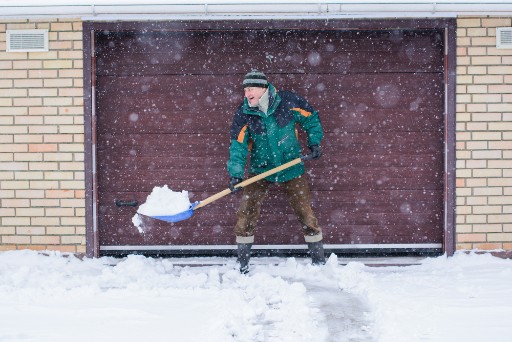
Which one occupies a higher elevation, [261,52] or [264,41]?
[264,41]

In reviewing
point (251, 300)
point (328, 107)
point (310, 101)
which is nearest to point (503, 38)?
point (328, 107)

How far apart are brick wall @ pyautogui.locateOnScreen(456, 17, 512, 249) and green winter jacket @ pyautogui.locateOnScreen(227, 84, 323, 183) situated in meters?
1.69

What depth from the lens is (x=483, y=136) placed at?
5742 millimetres

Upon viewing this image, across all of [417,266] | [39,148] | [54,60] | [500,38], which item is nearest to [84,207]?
[39,148]

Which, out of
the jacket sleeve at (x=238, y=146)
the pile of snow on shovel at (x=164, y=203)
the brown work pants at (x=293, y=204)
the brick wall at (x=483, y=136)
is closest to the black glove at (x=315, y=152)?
the brown work pants at (x=293, y=204)

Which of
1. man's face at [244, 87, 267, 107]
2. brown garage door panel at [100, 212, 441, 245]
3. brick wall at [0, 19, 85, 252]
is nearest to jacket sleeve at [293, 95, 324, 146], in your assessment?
man's face at [244, 87, 267, 107]

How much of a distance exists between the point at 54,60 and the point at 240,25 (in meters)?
1.96

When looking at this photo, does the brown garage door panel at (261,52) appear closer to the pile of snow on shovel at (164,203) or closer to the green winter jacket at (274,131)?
the green winter jacket at (274,131)

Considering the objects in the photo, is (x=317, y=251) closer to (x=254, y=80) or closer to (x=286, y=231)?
(x=286, y=231)

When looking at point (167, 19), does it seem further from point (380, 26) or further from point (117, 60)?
point (380, 26)

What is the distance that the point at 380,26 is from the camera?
5.71 meters

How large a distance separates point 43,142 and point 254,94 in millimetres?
2339

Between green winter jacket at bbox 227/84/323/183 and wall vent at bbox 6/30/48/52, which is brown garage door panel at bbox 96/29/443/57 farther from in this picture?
green winter jacket at bbox 227/84/323/183

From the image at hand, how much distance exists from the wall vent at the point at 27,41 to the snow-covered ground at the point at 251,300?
2.11 m
